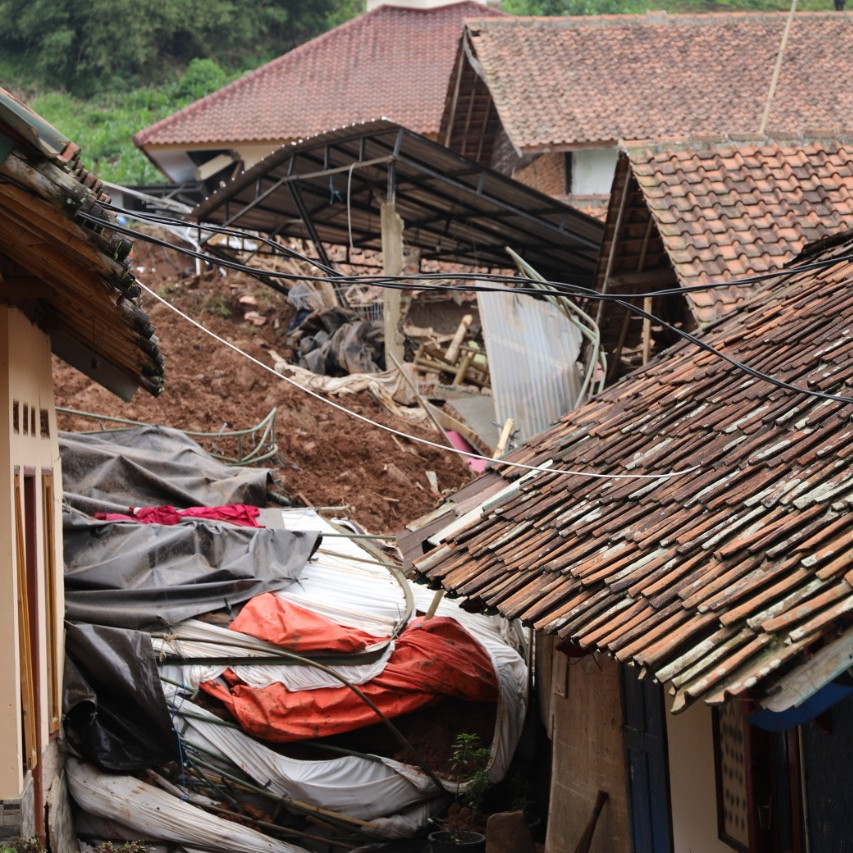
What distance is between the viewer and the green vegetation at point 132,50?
37.3 metres

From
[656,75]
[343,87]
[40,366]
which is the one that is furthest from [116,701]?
[343,87]

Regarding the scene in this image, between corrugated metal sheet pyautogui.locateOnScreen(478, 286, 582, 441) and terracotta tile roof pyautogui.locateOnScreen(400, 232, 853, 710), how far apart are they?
418 cm

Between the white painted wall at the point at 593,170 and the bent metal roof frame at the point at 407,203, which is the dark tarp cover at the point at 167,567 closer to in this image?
the bent metal roof frame at the point at 407,203

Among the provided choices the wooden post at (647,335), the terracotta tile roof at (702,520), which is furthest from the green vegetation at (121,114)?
the terracotta tile roof at (702,520)

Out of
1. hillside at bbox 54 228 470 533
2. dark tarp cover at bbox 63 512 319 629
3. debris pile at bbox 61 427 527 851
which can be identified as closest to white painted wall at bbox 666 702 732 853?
debris pile at bbox 61 427 527 851

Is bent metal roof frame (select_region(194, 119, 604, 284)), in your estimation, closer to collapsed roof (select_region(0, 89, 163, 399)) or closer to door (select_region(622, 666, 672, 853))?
collapsed roof (select_region(0, 89, 163, 399))

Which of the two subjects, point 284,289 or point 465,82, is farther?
point 465,82

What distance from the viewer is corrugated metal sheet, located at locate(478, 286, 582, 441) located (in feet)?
44.5

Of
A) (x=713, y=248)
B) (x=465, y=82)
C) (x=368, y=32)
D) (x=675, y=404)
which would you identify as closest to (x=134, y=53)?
(x=368, y=32)

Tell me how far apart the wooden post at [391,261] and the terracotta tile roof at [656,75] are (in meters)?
5.74

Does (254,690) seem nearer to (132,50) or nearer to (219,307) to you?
(219,307)

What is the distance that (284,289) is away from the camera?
20.7 metres

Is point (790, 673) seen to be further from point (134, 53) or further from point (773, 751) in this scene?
point (134, 53)

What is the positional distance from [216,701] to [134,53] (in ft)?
111
